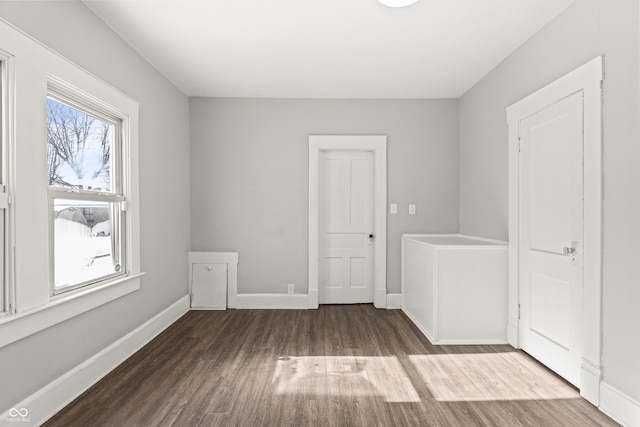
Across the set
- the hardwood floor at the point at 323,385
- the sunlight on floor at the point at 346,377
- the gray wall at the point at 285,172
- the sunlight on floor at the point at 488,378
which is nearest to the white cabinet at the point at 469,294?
the hardwood floor at the point at 323,385

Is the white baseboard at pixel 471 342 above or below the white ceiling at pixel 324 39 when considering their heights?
below

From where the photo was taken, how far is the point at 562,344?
257 centimetres

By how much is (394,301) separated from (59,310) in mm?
3456

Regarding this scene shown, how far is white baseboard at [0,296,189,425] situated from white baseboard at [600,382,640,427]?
3.31 meters

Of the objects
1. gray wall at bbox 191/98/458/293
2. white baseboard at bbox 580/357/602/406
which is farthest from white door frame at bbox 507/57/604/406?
gray wall at bbox 191/98/458/293

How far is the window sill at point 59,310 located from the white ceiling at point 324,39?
2002 mm

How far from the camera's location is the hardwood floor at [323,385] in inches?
81.9

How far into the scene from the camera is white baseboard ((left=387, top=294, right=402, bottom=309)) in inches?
174

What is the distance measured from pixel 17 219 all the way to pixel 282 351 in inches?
83.3

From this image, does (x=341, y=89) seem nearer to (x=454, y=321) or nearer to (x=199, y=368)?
(x=454, y=321)

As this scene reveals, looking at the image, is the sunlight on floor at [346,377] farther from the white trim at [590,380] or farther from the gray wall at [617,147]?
the gray wall at [617,147]

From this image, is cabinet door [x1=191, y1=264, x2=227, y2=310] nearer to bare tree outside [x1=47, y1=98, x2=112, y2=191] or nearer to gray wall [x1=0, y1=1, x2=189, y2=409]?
gray wall [x1=0, y1=1, x2=189, y2=409]

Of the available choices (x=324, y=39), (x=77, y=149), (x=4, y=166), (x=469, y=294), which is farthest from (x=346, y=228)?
(x=4, y=166)

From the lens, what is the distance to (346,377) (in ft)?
8.48
